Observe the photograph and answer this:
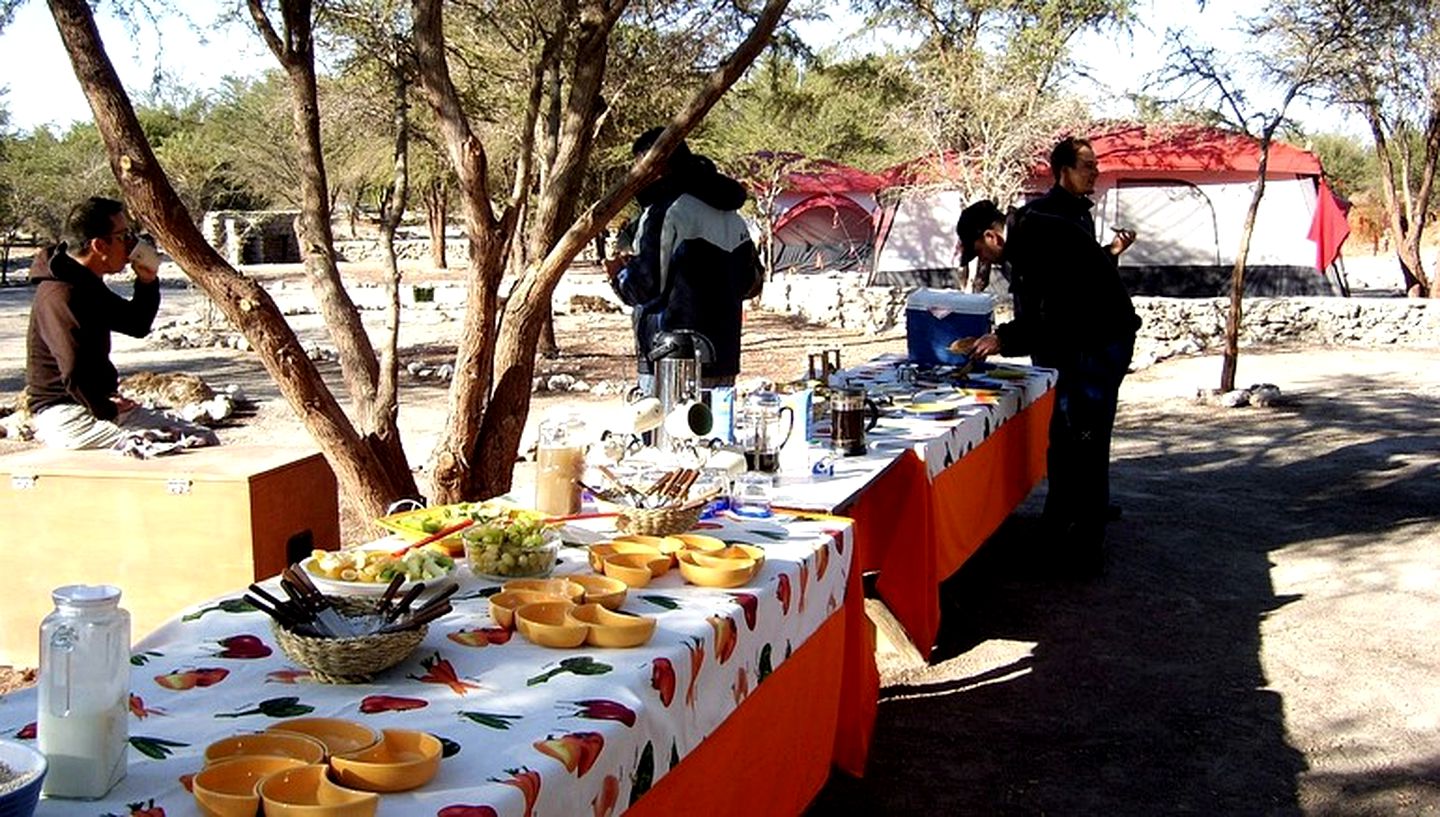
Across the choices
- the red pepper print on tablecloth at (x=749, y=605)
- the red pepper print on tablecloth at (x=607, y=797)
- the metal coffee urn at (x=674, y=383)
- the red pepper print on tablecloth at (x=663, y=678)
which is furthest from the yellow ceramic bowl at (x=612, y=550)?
the metal coffee urn at (x=674, y=383)

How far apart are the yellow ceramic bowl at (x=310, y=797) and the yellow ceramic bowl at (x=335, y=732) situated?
121 millimetres

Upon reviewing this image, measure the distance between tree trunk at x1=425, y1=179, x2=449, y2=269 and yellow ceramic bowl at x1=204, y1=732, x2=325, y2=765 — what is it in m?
31.7

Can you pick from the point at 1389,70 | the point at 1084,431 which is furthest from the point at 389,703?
the point at 1389,70

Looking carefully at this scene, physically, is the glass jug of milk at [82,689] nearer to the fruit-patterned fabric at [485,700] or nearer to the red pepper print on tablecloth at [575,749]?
the fruit-patterned fabric at [485,700]

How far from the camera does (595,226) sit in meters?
5.06

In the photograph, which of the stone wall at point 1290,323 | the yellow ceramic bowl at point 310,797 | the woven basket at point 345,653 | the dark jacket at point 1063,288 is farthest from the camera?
the stone wall at point 1290,323

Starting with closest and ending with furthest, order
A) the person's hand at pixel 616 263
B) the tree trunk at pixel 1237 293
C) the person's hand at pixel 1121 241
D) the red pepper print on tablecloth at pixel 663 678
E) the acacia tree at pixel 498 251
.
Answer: the red pepper print on tablecloth at pixel 663 678 → the acacia tree at pixel 498 251 → the person's hand at pixel 616 263 → the person's hand at pixel 1121 241 → the tree trunk at pixel 1237 293

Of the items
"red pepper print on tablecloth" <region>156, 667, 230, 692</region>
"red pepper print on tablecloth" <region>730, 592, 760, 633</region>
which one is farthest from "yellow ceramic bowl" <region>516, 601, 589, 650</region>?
"red pepper print on tablecloth" <region>156, 667, 230, 692</region>

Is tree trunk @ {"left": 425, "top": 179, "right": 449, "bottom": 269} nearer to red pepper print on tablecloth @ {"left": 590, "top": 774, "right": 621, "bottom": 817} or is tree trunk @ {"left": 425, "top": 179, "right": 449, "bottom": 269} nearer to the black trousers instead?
the black trousers

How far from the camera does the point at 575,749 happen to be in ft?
5.91

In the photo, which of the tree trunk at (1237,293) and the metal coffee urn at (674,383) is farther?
the tree trunk at (1237,293)

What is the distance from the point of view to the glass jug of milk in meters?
1.52

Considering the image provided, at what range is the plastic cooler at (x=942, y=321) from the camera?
5.95 metres

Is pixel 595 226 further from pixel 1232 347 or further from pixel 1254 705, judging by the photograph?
pixel 1232 347
